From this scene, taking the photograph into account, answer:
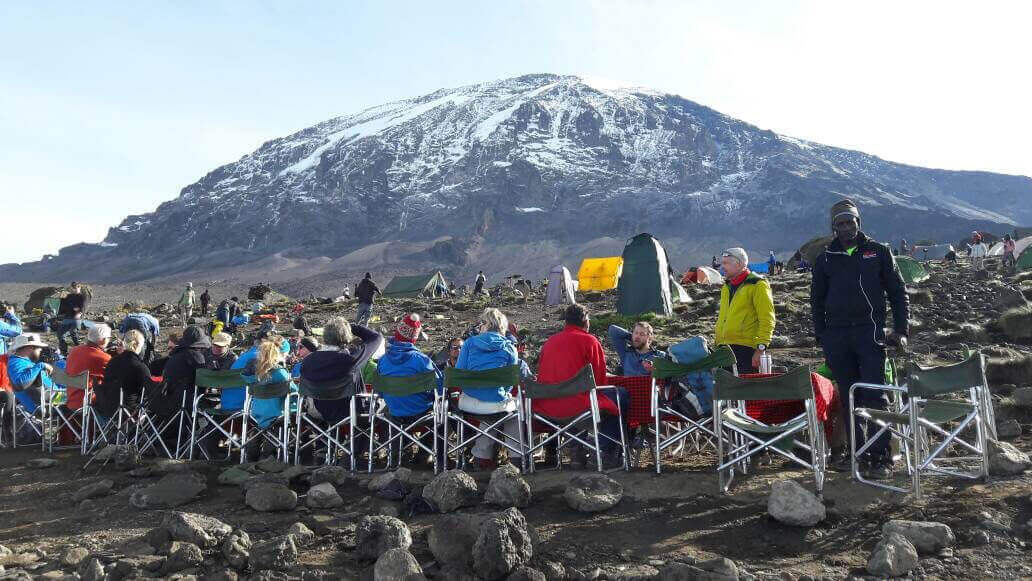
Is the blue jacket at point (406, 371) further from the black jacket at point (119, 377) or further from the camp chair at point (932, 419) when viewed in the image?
the camp chair at point (932, 419)

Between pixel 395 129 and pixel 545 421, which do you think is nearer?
pixel 545 421

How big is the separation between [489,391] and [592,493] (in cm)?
145

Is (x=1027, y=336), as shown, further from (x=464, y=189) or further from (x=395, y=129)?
(x=395, y=129)

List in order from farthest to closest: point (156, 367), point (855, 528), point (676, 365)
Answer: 1. point (156, 367)
2. point (676, 365)
3. point (855, 528)

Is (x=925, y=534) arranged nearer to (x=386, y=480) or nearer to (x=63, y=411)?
(x=386, y=480)

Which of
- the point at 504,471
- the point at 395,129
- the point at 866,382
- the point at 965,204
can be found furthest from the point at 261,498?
the point at 395,129

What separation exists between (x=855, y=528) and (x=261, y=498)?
3601 millimetres

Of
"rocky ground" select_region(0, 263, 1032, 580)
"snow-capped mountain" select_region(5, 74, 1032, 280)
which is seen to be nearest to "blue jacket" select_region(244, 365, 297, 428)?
"rocky ground" select_region(0, 263, 1032, 580)

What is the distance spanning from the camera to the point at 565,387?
201 inches

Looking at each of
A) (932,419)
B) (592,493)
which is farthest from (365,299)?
(932,419)

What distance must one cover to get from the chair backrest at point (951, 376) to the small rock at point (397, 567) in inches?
114

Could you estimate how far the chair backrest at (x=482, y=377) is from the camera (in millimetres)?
5297

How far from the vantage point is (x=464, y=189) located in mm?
119500

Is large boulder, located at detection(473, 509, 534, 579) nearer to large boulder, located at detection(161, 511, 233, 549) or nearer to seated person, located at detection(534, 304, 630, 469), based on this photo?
large boulder, located at detection(161, 511, 233, 549)
